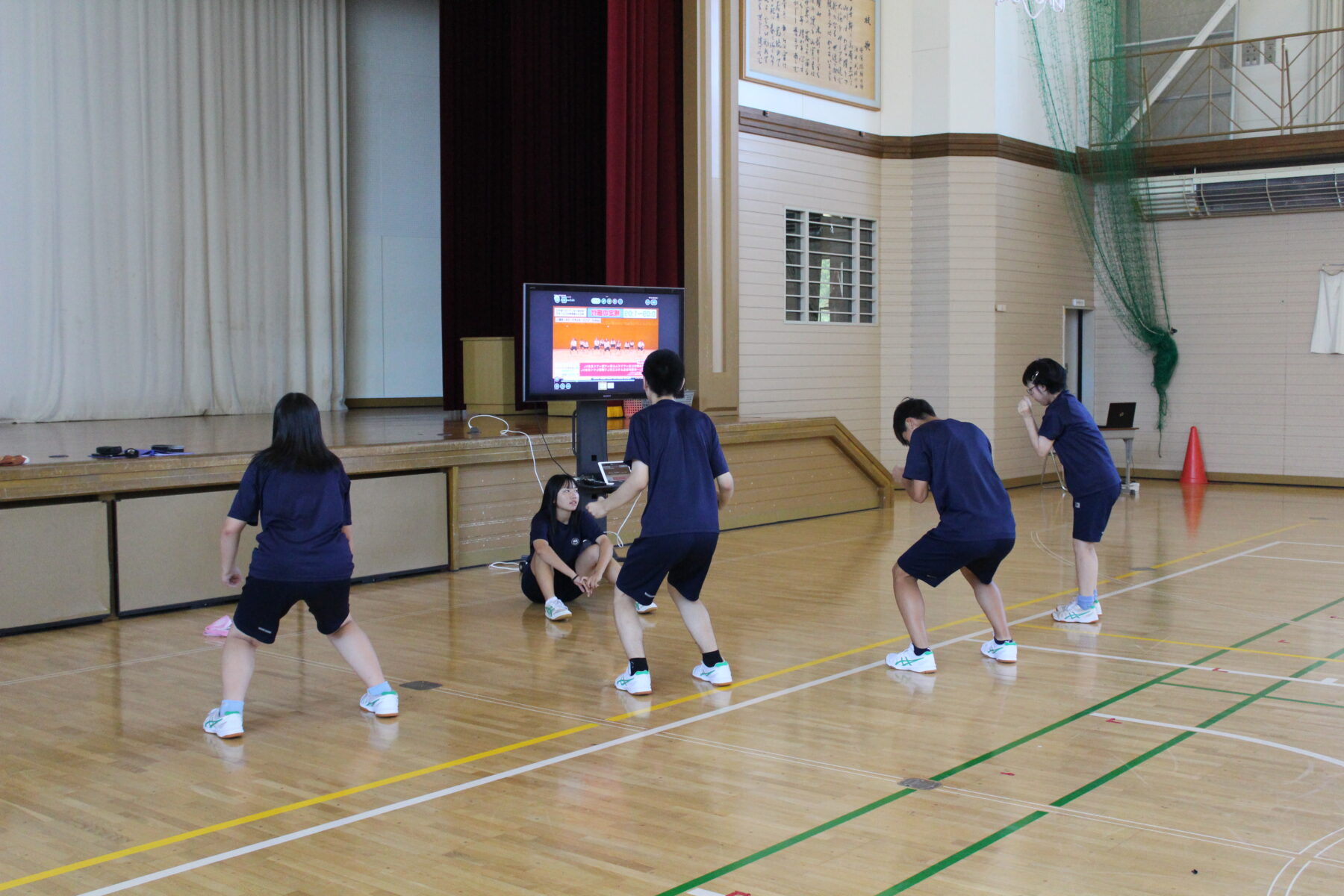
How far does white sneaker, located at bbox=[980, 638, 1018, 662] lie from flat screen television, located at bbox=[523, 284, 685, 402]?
306cm

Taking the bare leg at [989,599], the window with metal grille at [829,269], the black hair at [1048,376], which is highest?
the window with metal grille at [829,269]

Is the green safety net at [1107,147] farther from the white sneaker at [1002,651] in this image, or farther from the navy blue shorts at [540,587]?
the white sneaker at [1002,651]

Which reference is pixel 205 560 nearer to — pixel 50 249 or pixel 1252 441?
pixel 50 249

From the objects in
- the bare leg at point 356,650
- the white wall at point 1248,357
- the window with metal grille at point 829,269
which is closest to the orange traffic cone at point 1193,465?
the white wall at point 1248,357

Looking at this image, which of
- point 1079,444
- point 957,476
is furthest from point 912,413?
point 1079,444

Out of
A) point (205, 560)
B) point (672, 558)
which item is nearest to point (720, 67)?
point (205, 560)

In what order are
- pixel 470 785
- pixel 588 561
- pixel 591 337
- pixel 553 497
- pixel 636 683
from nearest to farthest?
1. pixel 470 785
2. pixel 636 683
3. pixel 553 497
4. pixel 588 561
5. pixel 591 337

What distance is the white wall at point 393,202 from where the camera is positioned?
16.9 m

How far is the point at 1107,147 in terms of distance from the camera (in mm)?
15477

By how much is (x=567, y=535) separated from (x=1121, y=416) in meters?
10.2

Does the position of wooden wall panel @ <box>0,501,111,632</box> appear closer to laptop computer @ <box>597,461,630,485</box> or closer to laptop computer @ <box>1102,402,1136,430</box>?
laptop computer @ <box>597,461,630,485</box>

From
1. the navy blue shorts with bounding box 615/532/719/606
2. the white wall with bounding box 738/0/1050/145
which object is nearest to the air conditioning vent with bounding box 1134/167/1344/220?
the white wall with bounding box 738/0/1050/145

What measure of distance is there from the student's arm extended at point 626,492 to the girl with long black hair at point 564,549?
217 cm

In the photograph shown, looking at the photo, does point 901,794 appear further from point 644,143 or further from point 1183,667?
point 644,143
